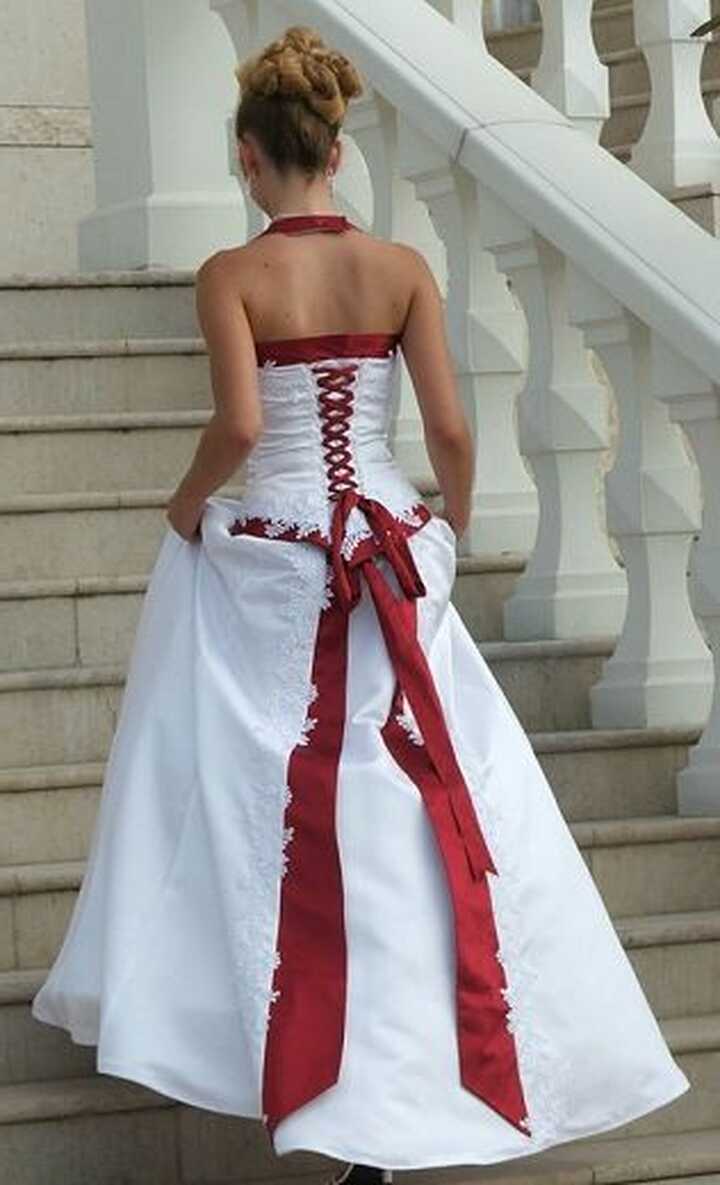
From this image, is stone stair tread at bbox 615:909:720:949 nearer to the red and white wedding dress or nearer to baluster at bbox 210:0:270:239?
the red and white wedding dress

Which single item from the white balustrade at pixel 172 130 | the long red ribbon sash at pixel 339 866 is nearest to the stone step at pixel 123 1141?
the long red ribbon sash at pixel 339 866

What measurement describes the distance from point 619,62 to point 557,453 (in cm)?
243

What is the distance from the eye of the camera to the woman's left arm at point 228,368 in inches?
194

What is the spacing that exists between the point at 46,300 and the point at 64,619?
3.77ft

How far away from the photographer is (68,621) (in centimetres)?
614

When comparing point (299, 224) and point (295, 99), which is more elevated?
point (295, 99)

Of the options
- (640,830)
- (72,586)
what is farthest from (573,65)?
(640,830)

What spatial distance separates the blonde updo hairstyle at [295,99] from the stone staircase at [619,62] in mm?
1966

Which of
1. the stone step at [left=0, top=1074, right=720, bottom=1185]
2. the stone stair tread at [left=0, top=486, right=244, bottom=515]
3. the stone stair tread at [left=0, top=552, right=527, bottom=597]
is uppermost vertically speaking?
the stone stair tread at [left=0, top=486, right=244, bottom=515]

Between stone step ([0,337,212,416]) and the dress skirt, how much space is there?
1673mm

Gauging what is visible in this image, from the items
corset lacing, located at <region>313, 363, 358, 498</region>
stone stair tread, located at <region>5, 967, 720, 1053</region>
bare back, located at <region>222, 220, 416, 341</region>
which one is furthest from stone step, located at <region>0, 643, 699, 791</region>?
bare back, located at <region>222, 220, 416, 341</region>

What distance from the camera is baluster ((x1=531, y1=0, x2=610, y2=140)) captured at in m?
6.99

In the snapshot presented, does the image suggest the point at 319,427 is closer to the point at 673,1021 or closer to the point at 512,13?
the point at 673,1021

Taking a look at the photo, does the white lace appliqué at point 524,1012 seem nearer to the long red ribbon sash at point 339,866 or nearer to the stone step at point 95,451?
the long red ribbon sash at point 339,866
